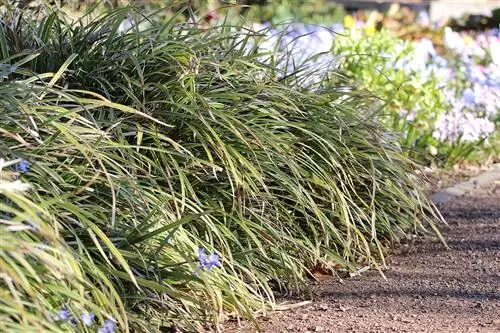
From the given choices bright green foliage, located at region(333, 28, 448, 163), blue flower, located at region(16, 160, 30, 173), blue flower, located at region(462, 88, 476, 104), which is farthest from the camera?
blue flower, located at region(462, 88, 476, 104)

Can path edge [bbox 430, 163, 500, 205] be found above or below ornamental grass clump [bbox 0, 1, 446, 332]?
below

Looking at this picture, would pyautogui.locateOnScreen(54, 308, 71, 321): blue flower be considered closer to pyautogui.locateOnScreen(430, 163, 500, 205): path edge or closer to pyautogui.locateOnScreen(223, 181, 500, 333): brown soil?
pyautogui.locateOnScreen(223, 181, 500, 333): brown soil

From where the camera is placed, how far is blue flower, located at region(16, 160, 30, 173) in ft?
9.55

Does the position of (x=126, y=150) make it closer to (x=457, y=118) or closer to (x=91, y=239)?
(x=91, y=239)

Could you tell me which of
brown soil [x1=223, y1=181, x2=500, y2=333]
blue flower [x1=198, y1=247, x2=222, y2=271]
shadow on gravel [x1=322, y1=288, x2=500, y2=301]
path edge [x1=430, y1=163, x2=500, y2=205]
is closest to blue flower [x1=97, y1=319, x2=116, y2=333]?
blue flower [x1=198, y1=247, x2=222, y2=271]

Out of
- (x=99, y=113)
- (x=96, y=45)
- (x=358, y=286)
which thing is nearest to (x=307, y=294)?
(x=358, y=286)

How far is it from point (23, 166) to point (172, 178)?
0.93 meters

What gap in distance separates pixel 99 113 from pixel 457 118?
3849 mm

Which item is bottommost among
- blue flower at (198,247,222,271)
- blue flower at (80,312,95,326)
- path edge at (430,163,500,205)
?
path edge at (430,163,500,205)

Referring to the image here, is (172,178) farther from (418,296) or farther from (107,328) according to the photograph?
(418,296)

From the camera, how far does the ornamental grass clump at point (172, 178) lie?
9.75 ft

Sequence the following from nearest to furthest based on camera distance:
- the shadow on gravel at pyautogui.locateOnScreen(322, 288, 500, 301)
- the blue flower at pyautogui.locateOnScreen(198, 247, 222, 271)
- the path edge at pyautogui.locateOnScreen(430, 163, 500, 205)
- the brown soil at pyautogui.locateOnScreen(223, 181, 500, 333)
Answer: the blue flower at pyautogui.locateOnScreen(198, 247, 222, 271), the brown soil at pyautogui.locateOnScreen(223, 181, 500, 333), the shadow on gravel at pyautogui.locateOnScreen(322, 288, 500, 301), the path edge at pyautogui.locateOnScreen(430, 163, 500, 205)

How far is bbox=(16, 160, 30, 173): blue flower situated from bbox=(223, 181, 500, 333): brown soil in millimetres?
1011

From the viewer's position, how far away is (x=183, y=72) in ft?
13.3
